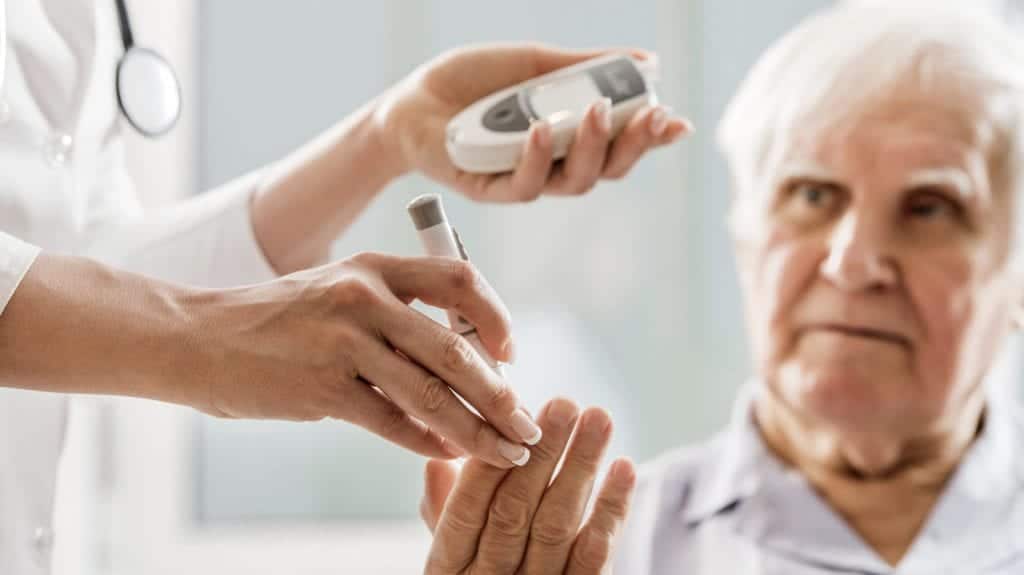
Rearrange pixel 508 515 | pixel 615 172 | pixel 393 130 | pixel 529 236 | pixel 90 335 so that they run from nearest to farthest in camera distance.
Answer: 1. pixel 90 335
2. pixel 508 515
3. pixel 615 172
4. pixel 393 130
5. pixel 529 236

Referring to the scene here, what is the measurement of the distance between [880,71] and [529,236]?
3.10 ft

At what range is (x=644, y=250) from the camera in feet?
6.68

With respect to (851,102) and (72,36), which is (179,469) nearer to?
(72,36)

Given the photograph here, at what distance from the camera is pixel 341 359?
66cm

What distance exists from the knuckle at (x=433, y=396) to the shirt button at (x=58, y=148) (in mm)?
446

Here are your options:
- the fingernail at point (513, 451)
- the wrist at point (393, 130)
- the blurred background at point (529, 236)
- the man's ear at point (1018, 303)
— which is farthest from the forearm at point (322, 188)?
the blurred background at point (529, 236)

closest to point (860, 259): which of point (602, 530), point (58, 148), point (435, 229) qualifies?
point (602, 530)

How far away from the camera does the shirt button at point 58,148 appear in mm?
930

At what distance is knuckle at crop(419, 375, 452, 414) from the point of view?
2.20 ft

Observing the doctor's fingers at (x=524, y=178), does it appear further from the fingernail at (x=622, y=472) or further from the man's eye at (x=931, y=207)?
the man's eye at (x=931, y=207)

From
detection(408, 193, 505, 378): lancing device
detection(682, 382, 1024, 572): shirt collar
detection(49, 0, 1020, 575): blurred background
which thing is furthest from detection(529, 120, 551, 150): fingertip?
detection(49, 0, 1020, 575): blurred background

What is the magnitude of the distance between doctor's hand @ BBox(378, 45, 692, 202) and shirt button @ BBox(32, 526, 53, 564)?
448mm

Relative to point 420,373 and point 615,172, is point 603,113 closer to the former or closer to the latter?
point 615,172

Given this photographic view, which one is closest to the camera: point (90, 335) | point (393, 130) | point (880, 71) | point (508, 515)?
point (90, 335)
